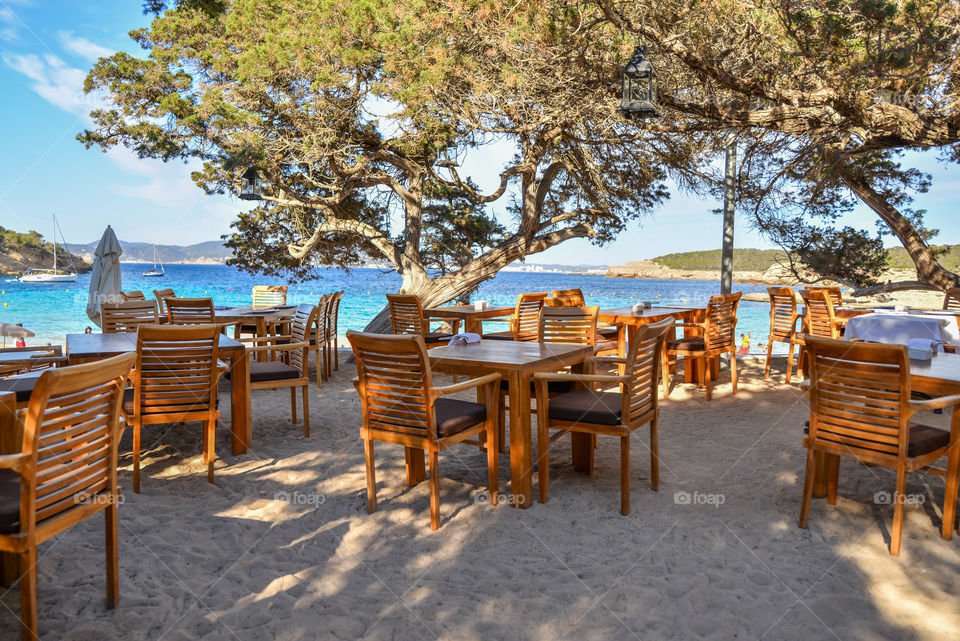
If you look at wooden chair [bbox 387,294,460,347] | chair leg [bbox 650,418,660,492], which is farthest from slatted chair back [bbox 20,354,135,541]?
wooden chair [bbox 387,294,460,347]

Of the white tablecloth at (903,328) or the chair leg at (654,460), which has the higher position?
the white tablecloth at (903,328)

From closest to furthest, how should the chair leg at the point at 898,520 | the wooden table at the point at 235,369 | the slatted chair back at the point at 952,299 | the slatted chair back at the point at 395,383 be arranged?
1. the chair leg at the point at 898,520
2. the slatted chair back at the point at 395,383
3. the wooden table at the point at 235,369
4. the slatted chair back at the point at 952,299

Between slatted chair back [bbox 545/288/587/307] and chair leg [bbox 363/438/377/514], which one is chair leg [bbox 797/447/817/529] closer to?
chair leg [bbox 363/438/377/514]

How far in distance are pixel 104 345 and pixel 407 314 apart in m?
3.16

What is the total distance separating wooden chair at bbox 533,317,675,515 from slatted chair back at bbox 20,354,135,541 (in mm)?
1877

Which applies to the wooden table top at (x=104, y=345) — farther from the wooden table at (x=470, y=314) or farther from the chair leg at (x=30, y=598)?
the wooden table at (x=470, y=314)

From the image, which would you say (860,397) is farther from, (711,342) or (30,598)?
(711,342)

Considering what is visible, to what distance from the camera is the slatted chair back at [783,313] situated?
22.2ft

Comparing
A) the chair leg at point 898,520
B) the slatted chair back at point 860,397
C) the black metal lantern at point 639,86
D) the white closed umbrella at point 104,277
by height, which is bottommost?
the chair leg at point 898,520

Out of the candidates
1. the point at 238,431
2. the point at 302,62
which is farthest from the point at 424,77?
the point at 238,431

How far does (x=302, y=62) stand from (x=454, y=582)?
5237 mm

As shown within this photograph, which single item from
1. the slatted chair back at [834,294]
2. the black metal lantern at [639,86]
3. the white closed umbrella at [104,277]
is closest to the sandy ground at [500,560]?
the black metal lantern at [639,86]

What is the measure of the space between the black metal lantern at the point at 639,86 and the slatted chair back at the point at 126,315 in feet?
14.2

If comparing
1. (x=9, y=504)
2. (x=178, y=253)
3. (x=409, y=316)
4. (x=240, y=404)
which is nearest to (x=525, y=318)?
(x=409, y=316)
